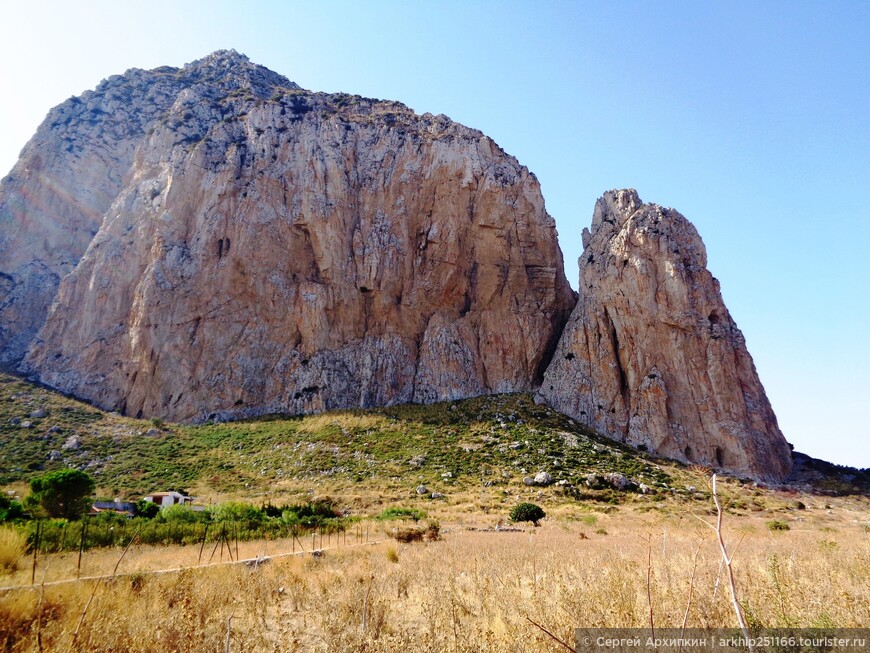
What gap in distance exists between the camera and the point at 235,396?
52.7 m

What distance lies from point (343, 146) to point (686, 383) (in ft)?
170

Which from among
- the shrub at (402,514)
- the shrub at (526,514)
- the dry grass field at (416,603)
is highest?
the dry grass field at (416,603)

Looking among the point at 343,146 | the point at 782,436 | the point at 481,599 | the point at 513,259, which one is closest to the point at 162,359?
the point at 343,146

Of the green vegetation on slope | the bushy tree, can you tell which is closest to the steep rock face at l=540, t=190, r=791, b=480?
the green vegetation on slope

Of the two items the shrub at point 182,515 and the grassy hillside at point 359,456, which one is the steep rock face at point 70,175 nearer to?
the grassy hillside at point 359,456

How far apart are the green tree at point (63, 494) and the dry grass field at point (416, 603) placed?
17.7m

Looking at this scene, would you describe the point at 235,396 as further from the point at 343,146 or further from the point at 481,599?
the point at 481,599

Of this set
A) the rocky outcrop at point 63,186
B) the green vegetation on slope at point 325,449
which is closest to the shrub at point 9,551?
the green vegetation on slope at point 325,449

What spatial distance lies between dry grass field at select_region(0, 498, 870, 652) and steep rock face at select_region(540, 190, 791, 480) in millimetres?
36868

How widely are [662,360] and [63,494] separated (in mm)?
47427

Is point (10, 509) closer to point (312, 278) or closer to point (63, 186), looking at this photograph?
point (312, 278)

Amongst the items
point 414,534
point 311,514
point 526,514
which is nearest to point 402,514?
point 311,514

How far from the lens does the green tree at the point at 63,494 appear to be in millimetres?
23406

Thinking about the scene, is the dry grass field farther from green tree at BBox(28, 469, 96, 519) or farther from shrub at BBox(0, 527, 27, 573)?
A: green tree at BBox(28, 469, 96, 519)
